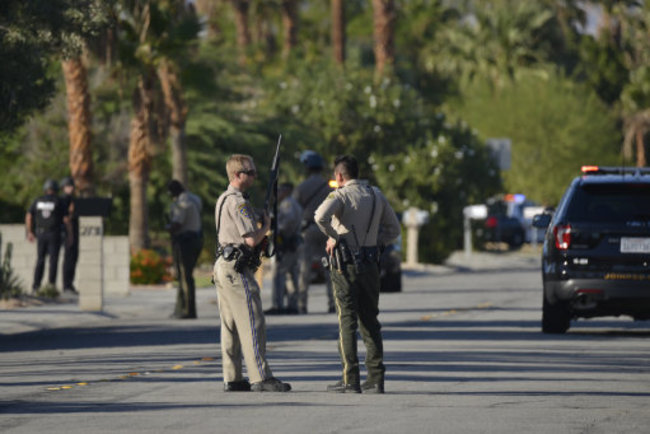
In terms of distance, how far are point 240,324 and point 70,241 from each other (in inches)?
597

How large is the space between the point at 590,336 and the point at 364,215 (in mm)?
6802

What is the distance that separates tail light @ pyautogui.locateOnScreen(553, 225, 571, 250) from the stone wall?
38.2 ft

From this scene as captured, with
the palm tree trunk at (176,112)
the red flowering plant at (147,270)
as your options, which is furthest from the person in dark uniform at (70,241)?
the palm tree trunk at (176,112)

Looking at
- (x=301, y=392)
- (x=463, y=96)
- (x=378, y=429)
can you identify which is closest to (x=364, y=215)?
(x=301, y=392)

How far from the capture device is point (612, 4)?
7881 cm

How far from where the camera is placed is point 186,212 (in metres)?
22.8

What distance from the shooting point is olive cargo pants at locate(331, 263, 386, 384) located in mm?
13070

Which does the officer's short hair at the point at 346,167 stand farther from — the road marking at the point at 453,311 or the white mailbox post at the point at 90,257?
the white mailbox post at the point at 90,257

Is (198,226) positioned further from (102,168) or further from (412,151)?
(412,151)

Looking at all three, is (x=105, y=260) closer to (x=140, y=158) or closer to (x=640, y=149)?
(x=140, y=158)

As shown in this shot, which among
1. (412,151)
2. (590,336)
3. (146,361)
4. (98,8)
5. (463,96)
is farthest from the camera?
(463,96)

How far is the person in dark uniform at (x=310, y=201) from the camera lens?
2250cm

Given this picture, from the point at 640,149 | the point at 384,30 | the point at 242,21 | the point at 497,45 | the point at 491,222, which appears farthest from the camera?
the point at 497,45

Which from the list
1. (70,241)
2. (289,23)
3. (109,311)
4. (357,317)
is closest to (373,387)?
(357,317)
